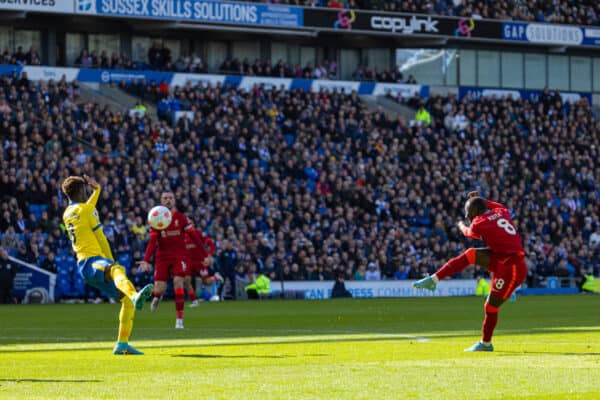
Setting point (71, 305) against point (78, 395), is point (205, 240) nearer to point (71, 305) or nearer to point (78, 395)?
point (71, 305)

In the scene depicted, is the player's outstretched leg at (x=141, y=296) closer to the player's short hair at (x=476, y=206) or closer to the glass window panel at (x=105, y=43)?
the player's short hair at (x=476, y=206)

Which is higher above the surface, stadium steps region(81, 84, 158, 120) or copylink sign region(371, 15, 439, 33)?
copylink sign region(371, 15, 439, 33)

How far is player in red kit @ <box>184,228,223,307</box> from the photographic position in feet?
91.7

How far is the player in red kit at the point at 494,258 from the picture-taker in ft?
59.6

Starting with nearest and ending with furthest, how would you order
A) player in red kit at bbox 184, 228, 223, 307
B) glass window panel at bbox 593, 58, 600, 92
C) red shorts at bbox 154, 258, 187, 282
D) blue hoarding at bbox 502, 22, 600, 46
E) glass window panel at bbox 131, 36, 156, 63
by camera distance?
red shorts at bbox 154, 258, 187, 282
player in red kit at bbox 184, 228, 223, 307
glass window panel at bbox 131, 36, 156, 63
blue hoarding at bbox 502, 22, 600, 46
glass window panel at bbox 593, 58, 600, 92

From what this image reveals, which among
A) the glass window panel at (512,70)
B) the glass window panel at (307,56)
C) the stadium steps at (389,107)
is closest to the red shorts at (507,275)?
the stadium steps at (389,107)

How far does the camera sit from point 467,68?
69.1 metres

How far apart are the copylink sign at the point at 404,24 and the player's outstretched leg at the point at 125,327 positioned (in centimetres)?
4689

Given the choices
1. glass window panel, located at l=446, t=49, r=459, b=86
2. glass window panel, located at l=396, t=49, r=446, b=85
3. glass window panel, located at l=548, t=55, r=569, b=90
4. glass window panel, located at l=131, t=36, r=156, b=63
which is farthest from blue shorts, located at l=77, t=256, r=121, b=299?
glass window panel, located at l=548, t=55, r=569, b=90

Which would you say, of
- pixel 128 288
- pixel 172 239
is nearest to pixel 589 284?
pixel 172 239

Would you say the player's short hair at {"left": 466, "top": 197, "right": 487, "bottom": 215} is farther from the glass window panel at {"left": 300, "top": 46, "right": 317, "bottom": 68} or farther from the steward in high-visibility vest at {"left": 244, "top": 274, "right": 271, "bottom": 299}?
the glass window panel at {"left": 300, "top": 46, "right": 317, "bottom": 68}

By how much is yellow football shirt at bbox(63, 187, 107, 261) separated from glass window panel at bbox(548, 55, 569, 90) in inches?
2273

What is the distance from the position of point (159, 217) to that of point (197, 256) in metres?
7.60

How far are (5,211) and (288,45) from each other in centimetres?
2615
